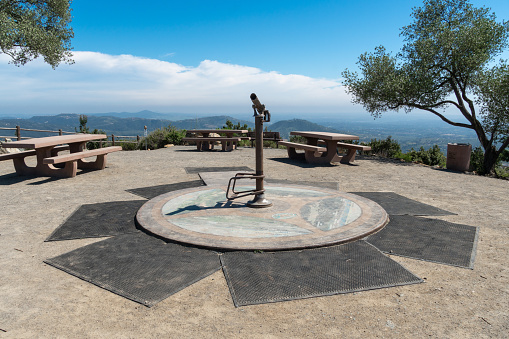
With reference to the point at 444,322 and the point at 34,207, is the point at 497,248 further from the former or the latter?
the point at 34,207

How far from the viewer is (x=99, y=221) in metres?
4.50

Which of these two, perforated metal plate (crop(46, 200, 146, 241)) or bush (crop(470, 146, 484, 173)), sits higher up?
bush (crop(470, 146, 484, 173))

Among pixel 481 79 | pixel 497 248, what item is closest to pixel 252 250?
pixel 497 248

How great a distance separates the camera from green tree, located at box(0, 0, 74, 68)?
12.6 metres

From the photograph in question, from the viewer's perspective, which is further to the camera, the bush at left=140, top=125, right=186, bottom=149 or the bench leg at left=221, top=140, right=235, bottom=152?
the bush at left=140, top=125, right=186, bottom=149

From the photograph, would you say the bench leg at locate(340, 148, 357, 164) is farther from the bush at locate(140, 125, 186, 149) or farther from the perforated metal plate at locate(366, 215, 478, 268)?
the bush at locate(140, 125, 186, 149)

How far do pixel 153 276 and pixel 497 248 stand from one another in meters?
3.72

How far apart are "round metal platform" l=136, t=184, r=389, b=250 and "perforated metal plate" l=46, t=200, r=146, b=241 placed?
0.21 metres

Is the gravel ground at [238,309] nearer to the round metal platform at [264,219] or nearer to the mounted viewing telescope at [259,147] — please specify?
the round metal platform at [264,219]

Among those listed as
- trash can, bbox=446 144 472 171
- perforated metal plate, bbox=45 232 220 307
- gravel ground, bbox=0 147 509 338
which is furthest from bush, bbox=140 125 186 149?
perforated metal plate, bbox=45 232 220 307

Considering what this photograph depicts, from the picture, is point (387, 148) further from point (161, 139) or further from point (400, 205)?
point (161, 139)

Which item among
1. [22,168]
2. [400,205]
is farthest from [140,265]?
[22,168]

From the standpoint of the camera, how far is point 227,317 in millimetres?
2422

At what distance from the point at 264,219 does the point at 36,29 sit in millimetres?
13994
